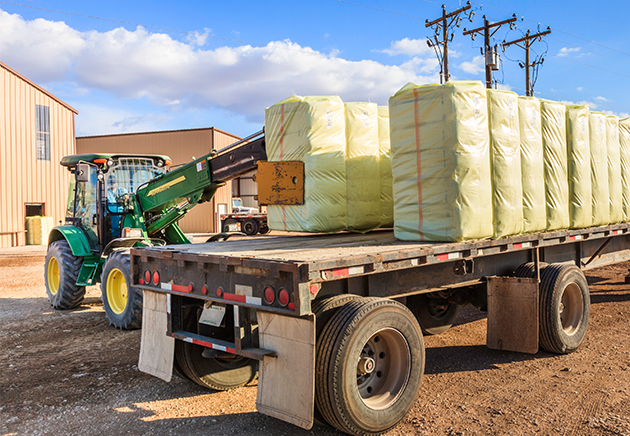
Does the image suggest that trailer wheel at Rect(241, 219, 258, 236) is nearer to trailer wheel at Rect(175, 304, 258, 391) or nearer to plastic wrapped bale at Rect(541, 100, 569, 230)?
plastic wrapped bale at Rect(541, 100, 569, 230)

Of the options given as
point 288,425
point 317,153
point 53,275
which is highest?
point 317,153

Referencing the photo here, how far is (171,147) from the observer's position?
2944 cm

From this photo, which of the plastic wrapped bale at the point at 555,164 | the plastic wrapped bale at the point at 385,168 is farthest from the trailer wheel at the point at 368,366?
the plastic wrapped bale at the point at 555,164

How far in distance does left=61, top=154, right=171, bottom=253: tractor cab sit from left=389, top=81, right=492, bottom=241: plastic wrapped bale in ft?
17.0

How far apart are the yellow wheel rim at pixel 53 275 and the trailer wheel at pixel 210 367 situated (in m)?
6.00

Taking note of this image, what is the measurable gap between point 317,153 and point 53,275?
6535 millimetres

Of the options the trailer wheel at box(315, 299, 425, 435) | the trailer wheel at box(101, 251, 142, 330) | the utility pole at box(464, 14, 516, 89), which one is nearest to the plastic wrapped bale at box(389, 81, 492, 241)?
the trailer wheel at box(315, 299, 425, 435)

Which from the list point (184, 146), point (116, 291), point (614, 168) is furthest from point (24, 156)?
point (614, 168)

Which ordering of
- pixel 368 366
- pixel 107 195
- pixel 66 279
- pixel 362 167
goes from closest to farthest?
pixel 368 366 < pixel 362 167 < pixel 66 279 < pixel 107 195

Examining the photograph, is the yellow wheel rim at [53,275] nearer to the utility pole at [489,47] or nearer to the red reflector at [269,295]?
the red reflector at [269,295]

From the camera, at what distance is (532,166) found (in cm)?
540

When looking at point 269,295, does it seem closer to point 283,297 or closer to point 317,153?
point 283,297

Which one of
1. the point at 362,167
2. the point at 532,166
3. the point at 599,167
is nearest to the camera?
the point at 532,166

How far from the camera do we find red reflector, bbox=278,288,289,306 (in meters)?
3.44
